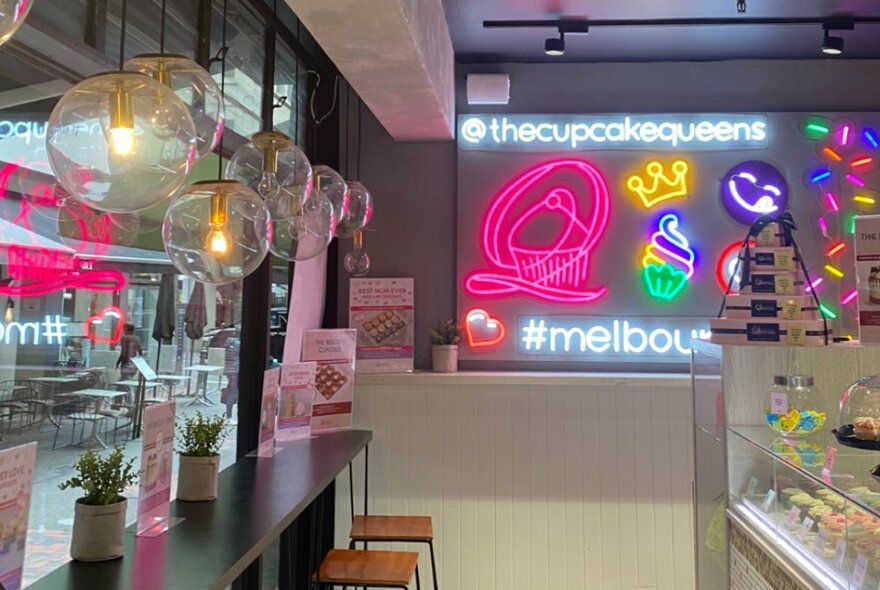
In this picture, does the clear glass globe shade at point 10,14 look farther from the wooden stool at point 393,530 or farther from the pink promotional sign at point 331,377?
the pink promotional sign at point 331,377

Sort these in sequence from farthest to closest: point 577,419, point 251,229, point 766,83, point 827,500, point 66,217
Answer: point 766,83 < point 577,419 < point 827,500 < point 66,217 < point 251,229

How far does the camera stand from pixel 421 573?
12.2ft

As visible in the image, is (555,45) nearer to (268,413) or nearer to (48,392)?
(268,413)

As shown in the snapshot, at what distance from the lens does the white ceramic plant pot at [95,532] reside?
1.64m

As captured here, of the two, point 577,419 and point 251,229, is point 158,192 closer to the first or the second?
point 251,229

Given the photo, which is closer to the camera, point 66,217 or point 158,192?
point 158,192

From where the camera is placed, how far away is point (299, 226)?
6.48ft

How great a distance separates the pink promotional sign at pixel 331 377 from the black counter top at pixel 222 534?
570 mm

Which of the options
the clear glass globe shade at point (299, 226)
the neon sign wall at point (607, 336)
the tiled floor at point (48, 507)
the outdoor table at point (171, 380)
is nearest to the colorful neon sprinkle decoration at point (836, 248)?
the neon sign wall at point (607, 336)

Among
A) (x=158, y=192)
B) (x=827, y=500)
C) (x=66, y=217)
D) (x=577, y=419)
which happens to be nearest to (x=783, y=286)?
(x=827, y=500)

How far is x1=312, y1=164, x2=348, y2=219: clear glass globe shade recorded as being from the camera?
2.17 metres

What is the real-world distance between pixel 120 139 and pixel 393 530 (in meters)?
2.50

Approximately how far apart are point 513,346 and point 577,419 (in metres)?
0.57

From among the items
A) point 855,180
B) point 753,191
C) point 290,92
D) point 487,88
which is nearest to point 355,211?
point 290,92
